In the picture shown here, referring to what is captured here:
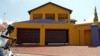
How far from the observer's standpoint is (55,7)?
3709 cm

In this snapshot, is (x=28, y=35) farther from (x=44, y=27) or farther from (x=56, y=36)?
(x=56, y=36)

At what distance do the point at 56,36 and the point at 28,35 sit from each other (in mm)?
3719

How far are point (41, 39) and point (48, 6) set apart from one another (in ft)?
32.3

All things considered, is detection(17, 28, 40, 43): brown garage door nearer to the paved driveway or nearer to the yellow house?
the yellow house

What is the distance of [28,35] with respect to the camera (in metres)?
29.3

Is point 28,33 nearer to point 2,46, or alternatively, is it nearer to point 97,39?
point 97,39

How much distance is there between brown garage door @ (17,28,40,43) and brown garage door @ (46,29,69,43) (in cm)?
147

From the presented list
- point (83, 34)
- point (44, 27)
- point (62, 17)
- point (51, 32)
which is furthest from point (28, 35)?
point (62, 17)

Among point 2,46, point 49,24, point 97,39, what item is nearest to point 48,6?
point 49,24

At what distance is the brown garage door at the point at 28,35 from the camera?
29125 millimetres

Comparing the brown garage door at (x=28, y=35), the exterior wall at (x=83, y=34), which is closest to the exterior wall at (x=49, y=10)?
the exterior wall at (x=83, y=34)

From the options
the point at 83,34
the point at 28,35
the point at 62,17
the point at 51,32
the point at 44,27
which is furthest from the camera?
the point at 62,17

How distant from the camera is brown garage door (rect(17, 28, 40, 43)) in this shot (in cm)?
2912

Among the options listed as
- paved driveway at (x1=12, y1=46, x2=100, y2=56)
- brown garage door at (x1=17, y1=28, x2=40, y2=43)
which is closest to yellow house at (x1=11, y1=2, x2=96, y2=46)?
brown garage door at (x1=17, y1=28, x2=40, y2=43)
